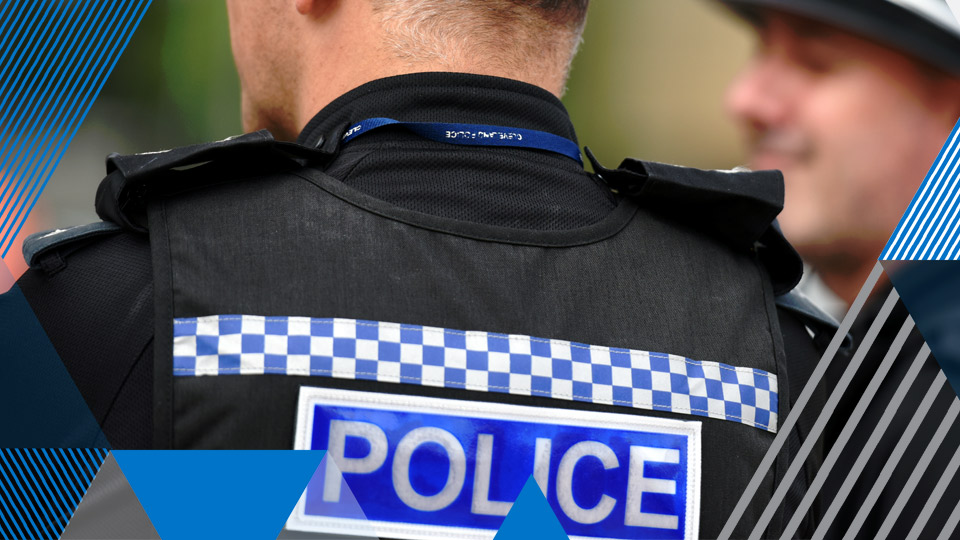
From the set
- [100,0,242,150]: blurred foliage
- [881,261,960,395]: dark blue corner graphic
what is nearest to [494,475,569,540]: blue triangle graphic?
[881,261,960,395]: dark blue corner graphic

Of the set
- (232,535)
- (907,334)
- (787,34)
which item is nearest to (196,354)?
(232,535)

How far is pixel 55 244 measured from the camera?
43.0 inches

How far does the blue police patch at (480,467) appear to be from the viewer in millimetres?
1048

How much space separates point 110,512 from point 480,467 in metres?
0.41

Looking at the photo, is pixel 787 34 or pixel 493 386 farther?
pixel 787 34

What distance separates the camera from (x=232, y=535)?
1.05 m

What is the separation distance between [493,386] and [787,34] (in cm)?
237

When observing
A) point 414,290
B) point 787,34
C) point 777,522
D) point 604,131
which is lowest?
point 604,131

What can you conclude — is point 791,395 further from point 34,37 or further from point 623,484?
point 34,37

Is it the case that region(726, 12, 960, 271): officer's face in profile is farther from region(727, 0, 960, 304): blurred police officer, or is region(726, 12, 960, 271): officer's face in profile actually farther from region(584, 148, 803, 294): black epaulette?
region(584, 148, 803, 294): black epaulette

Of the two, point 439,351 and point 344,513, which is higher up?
point 439,351

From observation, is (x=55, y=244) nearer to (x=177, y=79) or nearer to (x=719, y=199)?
(x=719, y=199)

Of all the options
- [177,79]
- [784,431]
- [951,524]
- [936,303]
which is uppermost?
[936,303]

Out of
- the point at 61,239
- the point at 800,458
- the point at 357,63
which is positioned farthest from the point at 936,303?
the point at 61,239
